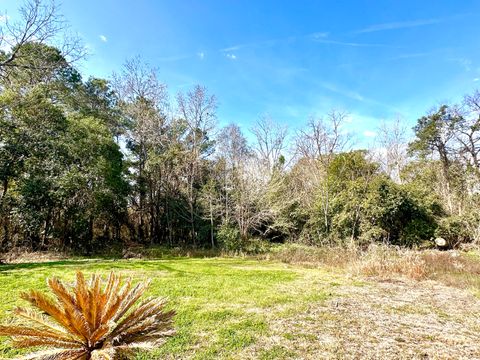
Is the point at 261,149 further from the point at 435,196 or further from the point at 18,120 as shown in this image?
the point at 18,120

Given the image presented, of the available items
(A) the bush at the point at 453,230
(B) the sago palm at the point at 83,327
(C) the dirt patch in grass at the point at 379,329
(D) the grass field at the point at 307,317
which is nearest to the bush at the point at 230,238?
(D) the grass field at the point at 307,317

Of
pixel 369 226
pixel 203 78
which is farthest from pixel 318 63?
pixel 369 226

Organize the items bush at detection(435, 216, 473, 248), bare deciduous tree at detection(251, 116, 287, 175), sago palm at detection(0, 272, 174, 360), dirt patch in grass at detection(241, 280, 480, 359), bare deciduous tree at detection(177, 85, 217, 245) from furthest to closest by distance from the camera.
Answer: bare deciduous tree at detection(251, 116, 287, 175) → bare deciduous tree at detection(177, 85, 217, 245) → bush at detection(435, 216, 473, 248) → dirt patch in grass at detection(241, 280, 480, 359) → sago palm at detection(0, 272, 174, 360)

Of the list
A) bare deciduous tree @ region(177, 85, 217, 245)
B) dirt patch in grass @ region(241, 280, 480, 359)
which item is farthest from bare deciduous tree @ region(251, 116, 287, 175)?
dirt patch in grass @ region(241, 280, 480, 359)

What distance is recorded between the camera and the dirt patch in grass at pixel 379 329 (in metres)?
2.70

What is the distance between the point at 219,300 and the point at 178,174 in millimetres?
11560

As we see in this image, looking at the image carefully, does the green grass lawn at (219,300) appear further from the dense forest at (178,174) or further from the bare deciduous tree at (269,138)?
the bare deciduous tree at (269,138)

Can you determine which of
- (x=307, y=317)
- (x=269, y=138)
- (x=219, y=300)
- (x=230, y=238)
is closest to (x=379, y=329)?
(x=307, y=317)

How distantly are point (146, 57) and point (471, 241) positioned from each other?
18959 mm

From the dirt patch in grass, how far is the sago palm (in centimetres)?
161

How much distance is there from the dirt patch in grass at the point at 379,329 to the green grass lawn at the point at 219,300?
133 mm

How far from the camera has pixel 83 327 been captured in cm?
132

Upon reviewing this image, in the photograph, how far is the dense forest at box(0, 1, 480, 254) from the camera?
10211mm

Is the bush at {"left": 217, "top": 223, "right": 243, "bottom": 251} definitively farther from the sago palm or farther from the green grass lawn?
the sago palm
